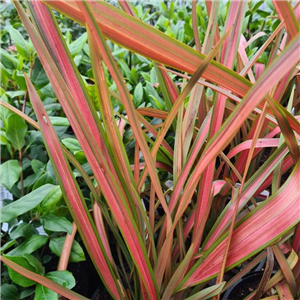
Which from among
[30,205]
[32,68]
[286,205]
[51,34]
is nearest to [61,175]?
[30,205]

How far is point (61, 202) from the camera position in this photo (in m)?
0.63

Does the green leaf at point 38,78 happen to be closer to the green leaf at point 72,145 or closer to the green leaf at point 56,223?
the green leaf at point 72,145

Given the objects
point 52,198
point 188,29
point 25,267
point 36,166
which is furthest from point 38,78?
point 188,29

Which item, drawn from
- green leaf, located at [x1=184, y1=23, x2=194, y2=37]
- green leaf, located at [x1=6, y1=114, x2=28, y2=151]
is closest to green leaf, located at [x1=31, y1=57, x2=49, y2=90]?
green leaf, located at [x1=6, y1=114, x2=28, y2=151]

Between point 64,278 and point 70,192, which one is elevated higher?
point 70,192

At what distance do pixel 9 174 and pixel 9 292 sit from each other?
0.21 m

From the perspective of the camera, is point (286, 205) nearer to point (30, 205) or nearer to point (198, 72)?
point (198, 72)

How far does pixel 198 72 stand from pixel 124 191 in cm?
20

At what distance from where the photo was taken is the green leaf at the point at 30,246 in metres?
0.55

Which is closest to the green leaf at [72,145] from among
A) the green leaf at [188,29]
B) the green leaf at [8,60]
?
the green leaf at [8,60]

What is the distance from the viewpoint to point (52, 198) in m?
0.57

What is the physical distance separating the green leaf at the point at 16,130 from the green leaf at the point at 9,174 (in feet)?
0.14

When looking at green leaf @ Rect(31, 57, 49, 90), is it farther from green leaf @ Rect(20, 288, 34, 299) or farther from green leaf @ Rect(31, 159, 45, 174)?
green leaf @ Rect(20, 288, 34, 299)

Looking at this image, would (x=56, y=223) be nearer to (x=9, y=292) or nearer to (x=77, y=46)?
(x=9, y=292)
